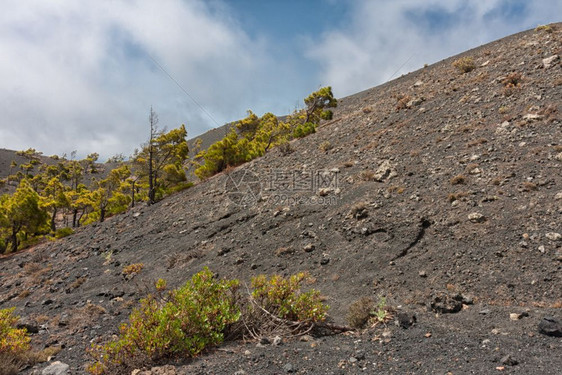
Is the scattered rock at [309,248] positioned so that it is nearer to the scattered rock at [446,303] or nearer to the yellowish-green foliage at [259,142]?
the scattered rock at [446,303]

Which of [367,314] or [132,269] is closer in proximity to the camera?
[367,314]

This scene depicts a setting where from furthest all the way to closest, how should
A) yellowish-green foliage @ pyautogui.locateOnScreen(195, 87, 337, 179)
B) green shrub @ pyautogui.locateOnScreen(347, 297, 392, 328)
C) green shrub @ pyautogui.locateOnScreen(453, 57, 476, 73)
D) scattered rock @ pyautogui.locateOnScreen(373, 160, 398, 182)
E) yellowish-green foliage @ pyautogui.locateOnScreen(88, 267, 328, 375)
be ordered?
yellowish-green foliage @ pyautogui.locateOnScreen(195, 87, 337, 179) < green shrub @ pyautogui.locateOnScreen(453, 57, 476, 73) < scattered rock @ pyautogui.locateOnScreen(373, 160, 398, 182) < green shrub @ pyautogui.locateOnScreen(347, 297, 392, 328) < yellowish-green foliage @ pyautogui.locateOnScreen(88, 267, 328, 375)

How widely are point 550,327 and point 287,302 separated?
4448 millimetres

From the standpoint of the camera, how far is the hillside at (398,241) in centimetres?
540

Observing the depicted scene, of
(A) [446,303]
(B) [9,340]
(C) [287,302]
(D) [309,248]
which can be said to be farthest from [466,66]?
(B) [9,340]

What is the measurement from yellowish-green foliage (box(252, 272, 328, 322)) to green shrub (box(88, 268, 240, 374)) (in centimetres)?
73

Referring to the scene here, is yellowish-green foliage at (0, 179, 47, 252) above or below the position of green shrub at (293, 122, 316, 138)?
below

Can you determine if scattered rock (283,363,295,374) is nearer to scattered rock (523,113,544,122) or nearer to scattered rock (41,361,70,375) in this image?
scattered rock (41,361,70,375)

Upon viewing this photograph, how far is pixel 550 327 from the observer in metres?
4.95

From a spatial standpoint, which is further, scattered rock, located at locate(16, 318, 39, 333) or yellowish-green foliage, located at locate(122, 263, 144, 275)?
yellowish-green foliage, located at locate(122, 263, 144, 275)

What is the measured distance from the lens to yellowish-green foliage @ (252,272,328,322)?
6629 millimetres

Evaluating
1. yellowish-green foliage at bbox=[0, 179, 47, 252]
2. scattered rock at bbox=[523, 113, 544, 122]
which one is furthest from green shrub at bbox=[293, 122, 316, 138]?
yellowish-green foliage at bbox=[0, 179, 47, 252]

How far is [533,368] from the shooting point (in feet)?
13.5

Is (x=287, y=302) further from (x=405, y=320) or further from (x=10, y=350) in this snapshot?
(x=10, y=350)
